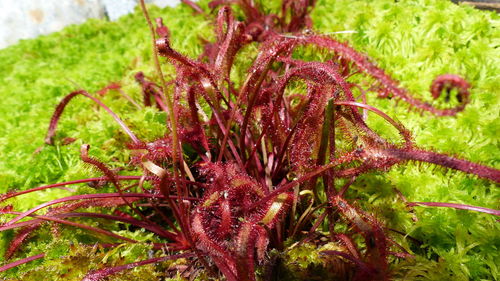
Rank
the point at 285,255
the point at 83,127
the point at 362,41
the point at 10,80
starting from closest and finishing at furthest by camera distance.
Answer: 1. the point at 285,255
2. the point at 83,127
3. the point at 362,41
4. the point at 10,80

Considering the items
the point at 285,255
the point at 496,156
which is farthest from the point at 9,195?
the point at 496,156

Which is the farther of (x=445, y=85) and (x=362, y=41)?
(x=362, y=41)

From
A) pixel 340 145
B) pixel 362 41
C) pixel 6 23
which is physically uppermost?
pixel 6 23

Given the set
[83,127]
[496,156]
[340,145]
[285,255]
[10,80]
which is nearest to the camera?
[285,255]

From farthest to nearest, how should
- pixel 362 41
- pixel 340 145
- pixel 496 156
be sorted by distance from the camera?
pixel 362 41 → pixel 340 145 → pixel 496 156

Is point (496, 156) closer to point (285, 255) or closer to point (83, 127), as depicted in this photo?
point (285, 255)

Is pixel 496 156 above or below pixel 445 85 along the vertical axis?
below

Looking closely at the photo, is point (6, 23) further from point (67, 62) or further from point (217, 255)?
point (217, 255)

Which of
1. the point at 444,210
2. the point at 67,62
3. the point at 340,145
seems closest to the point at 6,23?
the point at 67,62

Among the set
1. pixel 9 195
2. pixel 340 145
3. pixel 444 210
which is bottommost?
pixel 444 210
